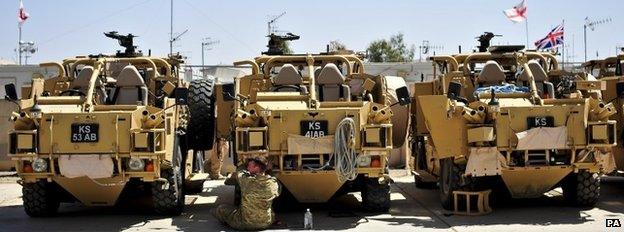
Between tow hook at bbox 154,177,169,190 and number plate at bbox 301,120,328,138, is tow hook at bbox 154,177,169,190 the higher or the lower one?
the lower one

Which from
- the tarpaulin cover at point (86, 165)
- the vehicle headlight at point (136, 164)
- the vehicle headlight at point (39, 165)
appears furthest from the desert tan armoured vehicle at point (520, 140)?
the vehicle headlight at point (39, 165)

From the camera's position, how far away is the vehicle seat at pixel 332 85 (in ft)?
40.7

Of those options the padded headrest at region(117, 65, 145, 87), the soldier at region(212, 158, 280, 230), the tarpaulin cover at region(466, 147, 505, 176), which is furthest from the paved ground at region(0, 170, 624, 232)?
the padded headrest at region(117, 65, 145, 87)

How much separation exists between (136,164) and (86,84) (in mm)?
2334

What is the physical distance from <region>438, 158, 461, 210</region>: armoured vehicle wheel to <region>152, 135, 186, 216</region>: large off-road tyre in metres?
3.85

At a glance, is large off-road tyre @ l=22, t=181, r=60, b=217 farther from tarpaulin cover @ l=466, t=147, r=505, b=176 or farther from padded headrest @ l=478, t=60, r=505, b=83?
padded headrest @ l=478, t=60, r=505, b=83

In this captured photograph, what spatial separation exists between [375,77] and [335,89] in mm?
638

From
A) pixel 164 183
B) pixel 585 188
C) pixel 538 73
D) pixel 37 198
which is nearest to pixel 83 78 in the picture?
pixel 37 198

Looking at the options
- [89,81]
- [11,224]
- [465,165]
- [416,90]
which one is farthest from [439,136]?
[11,224]

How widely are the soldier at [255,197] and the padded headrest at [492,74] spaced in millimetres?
4190

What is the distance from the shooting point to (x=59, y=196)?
1170cm

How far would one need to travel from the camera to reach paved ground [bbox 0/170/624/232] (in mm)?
10375

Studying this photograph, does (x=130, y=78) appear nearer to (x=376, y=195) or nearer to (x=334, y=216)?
(x=334, y=216)
